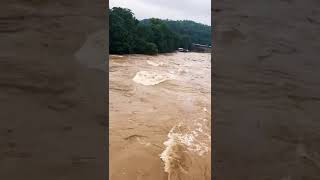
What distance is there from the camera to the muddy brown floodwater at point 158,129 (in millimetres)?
6293

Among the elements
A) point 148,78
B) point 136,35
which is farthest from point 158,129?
point 136,35

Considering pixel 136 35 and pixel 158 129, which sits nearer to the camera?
pixel 158 129

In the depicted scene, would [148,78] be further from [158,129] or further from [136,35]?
[136,35]

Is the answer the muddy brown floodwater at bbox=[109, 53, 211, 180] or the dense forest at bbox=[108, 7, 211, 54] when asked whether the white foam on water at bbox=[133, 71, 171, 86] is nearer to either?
the muddy brown floodwater at bbox=[109, 53, 211, 180]

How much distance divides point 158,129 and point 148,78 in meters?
5.97

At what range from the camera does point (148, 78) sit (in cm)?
1381

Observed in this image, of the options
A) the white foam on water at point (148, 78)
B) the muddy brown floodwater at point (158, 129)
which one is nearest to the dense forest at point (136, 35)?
the white foam on water at point (148, 78)

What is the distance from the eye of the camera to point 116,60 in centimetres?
1800

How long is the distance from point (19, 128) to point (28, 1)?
0.91 ft

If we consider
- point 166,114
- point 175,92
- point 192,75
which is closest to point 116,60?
point 192,75

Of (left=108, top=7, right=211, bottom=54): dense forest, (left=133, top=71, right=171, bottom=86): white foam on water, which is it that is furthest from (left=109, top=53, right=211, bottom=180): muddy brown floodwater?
(left=108, top=7, right=211, bottom=54): dense forest

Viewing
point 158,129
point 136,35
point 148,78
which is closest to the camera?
point 158,129
